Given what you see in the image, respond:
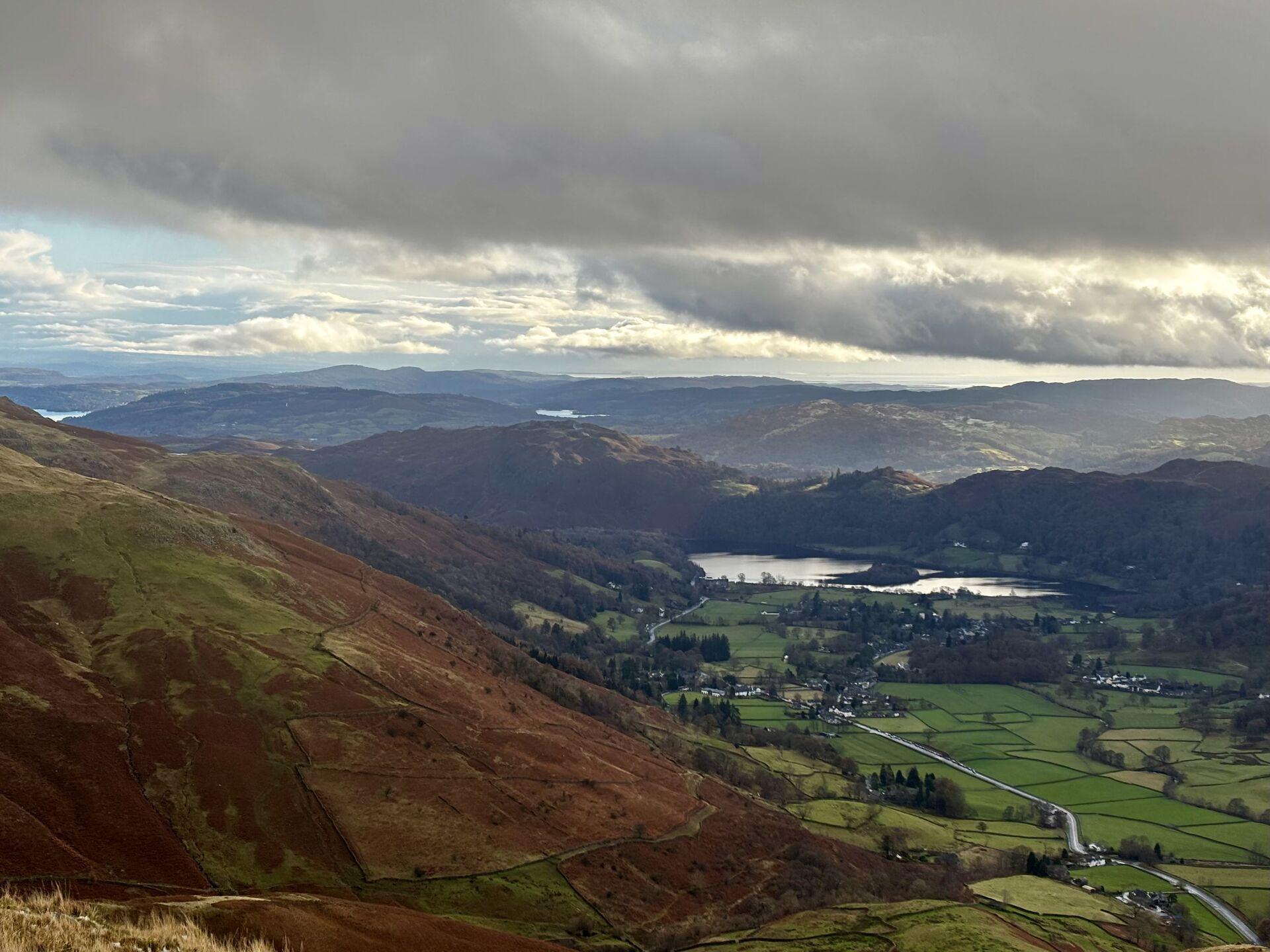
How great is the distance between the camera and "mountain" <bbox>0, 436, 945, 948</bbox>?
9081cm

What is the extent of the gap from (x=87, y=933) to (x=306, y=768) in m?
72.2

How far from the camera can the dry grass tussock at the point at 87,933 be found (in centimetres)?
3794

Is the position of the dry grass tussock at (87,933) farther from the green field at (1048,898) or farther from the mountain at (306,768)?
the green field at (1048,898)

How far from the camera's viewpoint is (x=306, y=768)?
358 feet

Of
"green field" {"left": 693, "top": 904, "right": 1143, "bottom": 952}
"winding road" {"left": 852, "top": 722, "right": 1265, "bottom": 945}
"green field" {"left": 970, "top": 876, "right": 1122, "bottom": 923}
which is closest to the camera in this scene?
"green field" {"left": 693, "top": 904, "right": 1143, "bottom": 952}

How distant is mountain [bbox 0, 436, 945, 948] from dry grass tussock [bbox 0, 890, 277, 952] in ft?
36.4

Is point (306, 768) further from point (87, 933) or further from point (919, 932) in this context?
point (87, 933)

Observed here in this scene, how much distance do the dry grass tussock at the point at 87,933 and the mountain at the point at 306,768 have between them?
11085 mm

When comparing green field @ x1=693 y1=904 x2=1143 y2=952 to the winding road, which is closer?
green field @ x1=693 y1=904 x2=1143 y2=952

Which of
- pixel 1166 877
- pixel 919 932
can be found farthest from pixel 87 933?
pixel 1166 877

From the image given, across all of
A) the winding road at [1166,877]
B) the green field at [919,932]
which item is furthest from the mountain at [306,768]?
the winding road at [1166,877]

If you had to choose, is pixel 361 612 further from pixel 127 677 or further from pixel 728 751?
pixel 728 751

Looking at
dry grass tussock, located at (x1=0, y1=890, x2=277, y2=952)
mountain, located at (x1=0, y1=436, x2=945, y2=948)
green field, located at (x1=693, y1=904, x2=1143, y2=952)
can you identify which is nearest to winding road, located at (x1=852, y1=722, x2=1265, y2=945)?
green field, located at (x1=693, y1=904, x2=1143, y2=952)

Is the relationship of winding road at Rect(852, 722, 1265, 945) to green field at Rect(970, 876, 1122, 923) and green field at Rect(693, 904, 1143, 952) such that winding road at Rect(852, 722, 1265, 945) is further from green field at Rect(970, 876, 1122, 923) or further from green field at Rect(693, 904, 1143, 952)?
green field at Rect(693, 904, 1143, 952)
